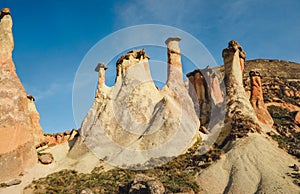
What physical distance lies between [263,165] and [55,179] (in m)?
23.3

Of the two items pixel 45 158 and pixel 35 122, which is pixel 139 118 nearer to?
pixel 45 158

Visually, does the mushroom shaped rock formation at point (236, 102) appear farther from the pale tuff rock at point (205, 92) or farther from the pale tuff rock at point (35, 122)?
the pale tuff rock at point (35, 122)

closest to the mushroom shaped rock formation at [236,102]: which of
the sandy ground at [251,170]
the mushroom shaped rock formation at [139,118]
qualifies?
the sandy ground at [251,170]

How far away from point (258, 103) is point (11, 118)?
3453cm

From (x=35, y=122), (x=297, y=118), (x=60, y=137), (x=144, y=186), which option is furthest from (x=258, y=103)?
(x=35, y=122)

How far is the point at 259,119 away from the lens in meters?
49.3

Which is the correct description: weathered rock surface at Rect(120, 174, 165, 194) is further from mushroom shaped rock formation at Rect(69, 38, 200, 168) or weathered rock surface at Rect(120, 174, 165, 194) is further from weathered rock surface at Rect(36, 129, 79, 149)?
weathered rock surface at Rect(36, 129, 79, 149)

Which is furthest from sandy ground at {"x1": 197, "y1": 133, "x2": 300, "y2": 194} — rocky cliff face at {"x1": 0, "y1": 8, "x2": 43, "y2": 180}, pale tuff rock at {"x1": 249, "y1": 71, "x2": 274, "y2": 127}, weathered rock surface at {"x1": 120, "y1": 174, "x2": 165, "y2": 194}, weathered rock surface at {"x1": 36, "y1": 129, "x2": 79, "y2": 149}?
weathered rock surface at {"x1": 36, "y1": 129, "x2": 79, "y2": 149}

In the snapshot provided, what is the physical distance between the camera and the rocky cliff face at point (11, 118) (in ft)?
133

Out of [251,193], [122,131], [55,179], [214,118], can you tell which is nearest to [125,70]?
[122,131]

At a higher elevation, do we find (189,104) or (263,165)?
(189,104)

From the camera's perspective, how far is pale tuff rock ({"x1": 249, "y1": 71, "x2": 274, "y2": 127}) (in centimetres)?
5000

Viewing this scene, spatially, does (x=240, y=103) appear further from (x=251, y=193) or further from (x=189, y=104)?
(x=251, y=193)

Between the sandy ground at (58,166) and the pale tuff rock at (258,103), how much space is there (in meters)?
23.5
